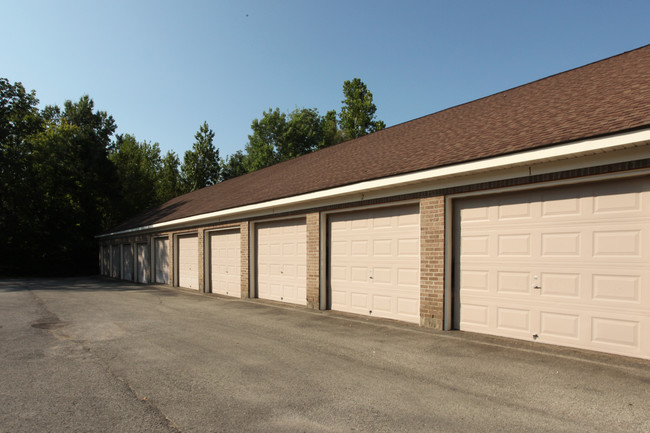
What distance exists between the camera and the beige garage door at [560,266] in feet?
19.8

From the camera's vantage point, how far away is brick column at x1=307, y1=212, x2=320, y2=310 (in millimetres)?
11258

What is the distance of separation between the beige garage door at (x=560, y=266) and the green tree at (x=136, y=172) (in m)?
40.4

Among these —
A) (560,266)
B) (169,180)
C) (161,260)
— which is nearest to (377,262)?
(560,266)

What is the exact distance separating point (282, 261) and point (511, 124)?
768 cm

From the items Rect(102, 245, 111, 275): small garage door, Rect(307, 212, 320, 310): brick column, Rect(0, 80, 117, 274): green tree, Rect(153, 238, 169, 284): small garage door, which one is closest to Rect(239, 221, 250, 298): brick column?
Rect(307, 212, 320, 310): brick column

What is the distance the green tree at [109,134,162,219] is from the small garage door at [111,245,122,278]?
43.1ft

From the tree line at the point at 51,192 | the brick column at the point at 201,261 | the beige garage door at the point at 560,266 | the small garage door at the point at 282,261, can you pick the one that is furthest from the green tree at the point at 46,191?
the beige garage door at the point at 560,266

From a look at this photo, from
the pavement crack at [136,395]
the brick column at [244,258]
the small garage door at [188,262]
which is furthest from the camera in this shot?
the small garage door at [188,262]

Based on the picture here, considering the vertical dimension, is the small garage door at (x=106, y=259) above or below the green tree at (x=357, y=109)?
below

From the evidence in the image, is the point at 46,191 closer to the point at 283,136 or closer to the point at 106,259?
the point at 106,259

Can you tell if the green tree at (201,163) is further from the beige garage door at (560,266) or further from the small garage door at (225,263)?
the beige garage door at (560,266)

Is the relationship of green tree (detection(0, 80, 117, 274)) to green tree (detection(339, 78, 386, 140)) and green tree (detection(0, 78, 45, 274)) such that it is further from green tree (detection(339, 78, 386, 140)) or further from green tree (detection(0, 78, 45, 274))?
green tree (detection(339, 78, 386, 140))

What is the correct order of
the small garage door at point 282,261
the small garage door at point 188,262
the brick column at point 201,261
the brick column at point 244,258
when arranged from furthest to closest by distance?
the small garage door at point 188,262
the brick column at point 201,261
the brick column at point 244,258
the small garage door at point 282,261

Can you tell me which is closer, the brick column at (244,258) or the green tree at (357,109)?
the brick column at (244,258)
